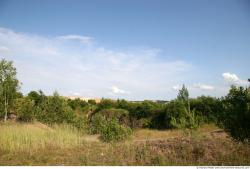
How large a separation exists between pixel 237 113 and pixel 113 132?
6248mm

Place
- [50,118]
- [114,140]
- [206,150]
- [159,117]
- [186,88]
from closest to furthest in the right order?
[206,150]
[114,140]
[186,88]
[50,118]
[159,117]

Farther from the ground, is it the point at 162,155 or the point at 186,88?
the point at 186,88

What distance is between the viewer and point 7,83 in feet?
59.9

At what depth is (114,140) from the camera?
1241cm

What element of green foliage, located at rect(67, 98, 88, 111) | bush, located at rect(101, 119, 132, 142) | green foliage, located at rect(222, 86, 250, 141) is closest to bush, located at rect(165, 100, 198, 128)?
bush, located at rect(101, 119, 132, 142)

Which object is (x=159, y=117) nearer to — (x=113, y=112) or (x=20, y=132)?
(x=113, y=112)

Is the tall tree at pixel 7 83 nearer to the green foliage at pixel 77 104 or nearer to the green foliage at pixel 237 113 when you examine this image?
the green foliage at pixel 237 113

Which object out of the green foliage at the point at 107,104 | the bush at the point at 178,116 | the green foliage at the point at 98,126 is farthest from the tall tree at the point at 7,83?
the green foliage at the point at 107,104

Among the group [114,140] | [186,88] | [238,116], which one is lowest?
[114,140]

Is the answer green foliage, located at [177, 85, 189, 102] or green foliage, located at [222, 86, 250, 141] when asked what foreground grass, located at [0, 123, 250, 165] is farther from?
green foliage, located at [177, 85, 189, 102]

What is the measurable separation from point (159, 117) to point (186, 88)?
63.6 ft

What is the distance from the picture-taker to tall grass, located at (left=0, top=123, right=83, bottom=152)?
9.49 metres

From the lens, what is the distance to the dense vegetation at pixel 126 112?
768 centimetres

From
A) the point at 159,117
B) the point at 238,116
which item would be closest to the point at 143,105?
the point at 159,117
